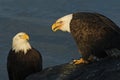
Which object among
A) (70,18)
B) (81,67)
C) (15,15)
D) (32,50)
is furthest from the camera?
(15,15)

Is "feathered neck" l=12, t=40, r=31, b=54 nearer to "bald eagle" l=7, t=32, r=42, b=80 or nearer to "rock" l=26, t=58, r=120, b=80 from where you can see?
"bald eagle" l=7, t=32, r=42, b=80

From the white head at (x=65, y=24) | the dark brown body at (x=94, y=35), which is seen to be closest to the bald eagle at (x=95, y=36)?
the dark brown body at (x=94, y=35)

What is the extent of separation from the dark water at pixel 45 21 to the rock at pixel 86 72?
4.98 metres

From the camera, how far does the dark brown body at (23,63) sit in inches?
457

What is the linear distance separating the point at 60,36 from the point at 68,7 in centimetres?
191

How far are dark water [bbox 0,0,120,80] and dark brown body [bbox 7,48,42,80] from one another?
3625mm

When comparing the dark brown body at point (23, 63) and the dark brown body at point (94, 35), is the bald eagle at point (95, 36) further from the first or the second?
the dark brown body at point (23, 63)

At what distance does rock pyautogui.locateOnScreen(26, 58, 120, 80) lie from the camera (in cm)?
944

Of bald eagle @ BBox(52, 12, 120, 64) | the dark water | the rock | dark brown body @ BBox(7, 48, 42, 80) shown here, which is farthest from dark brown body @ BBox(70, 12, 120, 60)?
the dark water

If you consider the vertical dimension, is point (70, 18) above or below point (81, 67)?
above

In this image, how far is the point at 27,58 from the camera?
11.6m

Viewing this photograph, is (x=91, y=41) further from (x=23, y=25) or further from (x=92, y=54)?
(x=23, y=25)

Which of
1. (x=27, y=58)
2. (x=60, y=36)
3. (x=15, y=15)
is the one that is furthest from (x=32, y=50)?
(x=15, y=15)

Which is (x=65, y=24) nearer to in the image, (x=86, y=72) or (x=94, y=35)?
(x=94, y=35)
